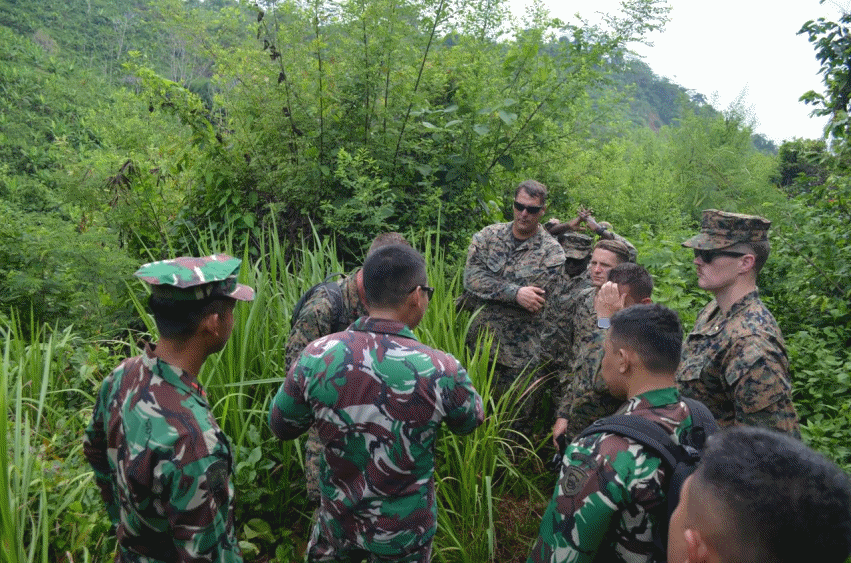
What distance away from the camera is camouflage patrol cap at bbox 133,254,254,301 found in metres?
1.71

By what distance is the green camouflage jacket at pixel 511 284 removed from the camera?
448 cm

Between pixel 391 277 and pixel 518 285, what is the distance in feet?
7.89

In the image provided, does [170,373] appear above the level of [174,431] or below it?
above

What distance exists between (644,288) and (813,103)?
142 inches

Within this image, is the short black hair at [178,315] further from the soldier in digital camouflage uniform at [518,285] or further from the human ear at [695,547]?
the soldier in digital camouflage uniform at [518,285]

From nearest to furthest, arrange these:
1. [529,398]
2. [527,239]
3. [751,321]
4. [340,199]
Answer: [751,321]
[529,398]
[527,239]
[340,199]

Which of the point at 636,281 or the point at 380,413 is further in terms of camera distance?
the point at 636,281

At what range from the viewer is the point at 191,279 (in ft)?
5.70

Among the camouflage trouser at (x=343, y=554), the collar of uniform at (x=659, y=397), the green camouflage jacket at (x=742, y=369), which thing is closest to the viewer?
the collar of uniform at (x=659, y=397)

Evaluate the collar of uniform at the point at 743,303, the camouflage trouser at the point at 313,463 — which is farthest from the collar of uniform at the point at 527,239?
the camouflage trouser at the point at 313,463

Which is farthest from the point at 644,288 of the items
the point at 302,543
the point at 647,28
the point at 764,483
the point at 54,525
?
the point at 647,28

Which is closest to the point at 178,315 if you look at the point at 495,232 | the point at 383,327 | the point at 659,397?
the point at 383,327

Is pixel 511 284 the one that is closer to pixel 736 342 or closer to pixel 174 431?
pixel 736 342

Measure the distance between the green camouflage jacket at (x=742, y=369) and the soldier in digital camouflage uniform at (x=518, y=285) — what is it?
1520mm
